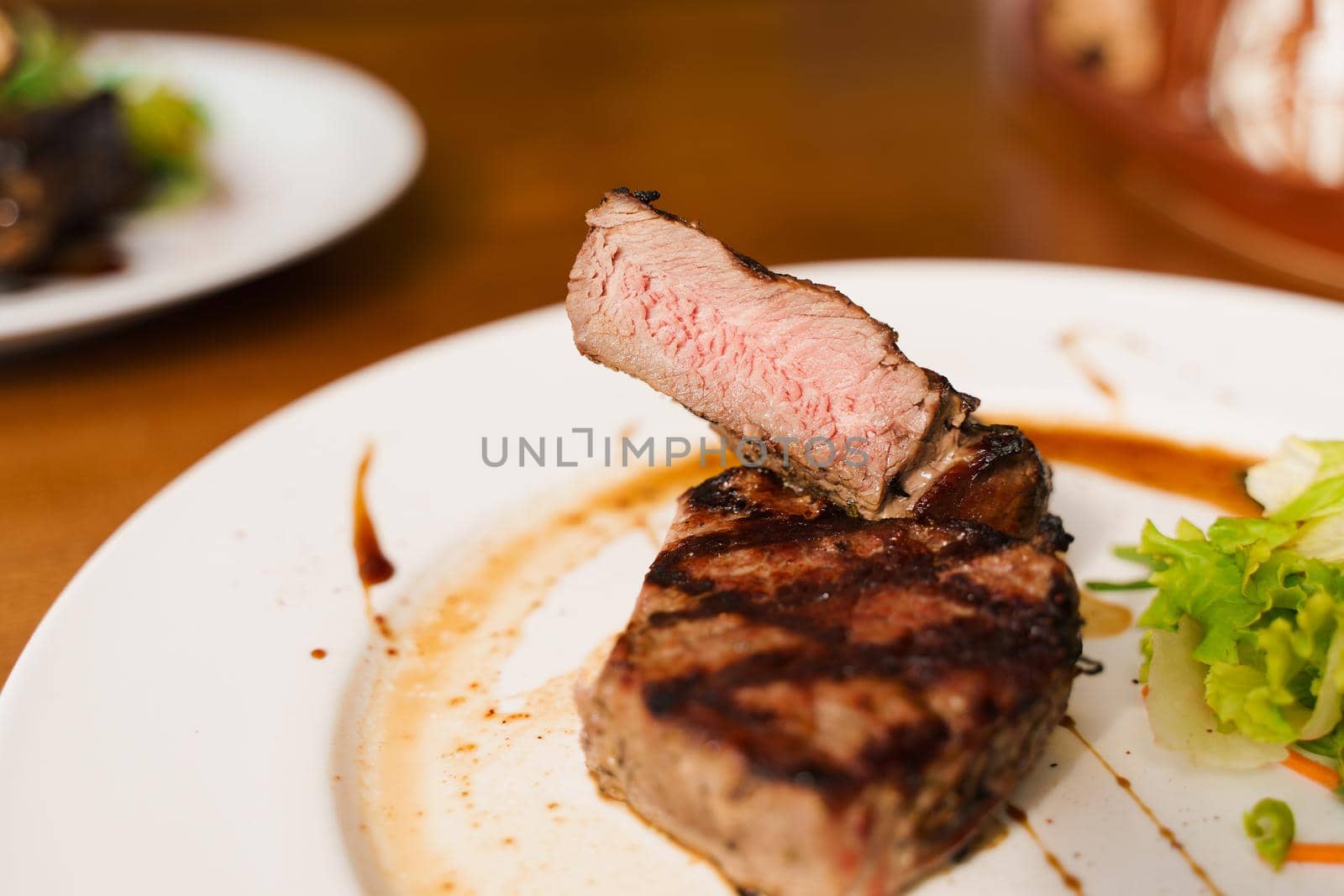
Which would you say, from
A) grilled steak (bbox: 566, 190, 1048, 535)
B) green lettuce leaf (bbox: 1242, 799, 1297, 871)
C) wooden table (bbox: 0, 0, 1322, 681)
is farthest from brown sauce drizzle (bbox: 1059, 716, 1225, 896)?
wooden table (bbox: 0, 0, 1322, 681)

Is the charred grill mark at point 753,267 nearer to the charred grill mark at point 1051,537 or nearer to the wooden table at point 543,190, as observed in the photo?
the charred grill mark at point 1051,537

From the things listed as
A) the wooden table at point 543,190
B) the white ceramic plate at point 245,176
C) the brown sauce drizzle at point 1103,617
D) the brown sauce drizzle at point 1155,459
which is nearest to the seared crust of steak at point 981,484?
the brown sauce drizzle at point 1103,617

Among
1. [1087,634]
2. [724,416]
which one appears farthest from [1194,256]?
[724,416]

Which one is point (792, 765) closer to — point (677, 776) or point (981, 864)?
point (677, 776)

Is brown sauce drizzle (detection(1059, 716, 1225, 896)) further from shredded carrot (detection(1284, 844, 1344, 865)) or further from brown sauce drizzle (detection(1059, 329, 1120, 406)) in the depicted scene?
brown sauce drizzle (detection(1059, 329, 1120, 406))

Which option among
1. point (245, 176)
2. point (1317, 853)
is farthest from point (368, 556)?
point (245, 176)

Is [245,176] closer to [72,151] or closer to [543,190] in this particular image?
[72,151]
